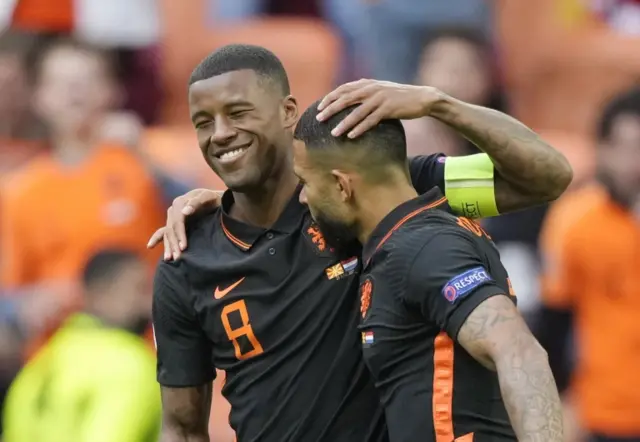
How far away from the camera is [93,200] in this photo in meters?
7.23

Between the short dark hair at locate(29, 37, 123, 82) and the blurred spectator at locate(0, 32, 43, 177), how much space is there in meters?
0.08

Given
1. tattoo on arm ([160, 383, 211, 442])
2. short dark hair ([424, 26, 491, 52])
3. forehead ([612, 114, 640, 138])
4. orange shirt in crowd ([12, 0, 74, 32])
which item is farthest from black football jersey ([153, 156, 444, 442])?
orange shirt in crowd ([12, 0, 74, 32])

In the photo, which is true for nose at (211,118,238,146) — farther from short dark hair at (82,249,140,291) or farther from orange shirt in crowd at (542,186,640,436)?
orange shirt in crowd at (542,186,640,436)

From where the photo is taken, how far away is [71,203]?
23.7 feet

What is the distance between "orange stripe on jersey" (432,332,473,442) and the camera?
3.50 metres

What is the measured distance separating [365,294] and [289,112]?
1.87 feet

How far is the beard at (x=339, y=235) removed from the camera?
3.74m

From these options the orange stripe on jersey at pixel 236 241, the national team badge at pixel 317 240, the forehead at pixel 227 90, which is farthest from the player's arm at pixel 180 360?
the forehead at pixel 227 90

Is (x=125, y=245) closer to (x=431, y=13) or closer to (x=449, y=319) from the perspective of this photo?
(x=431, y=13)

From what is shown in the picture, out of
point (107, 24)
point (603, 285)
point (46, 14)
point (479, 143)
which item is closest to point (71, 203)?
point (107, 24)

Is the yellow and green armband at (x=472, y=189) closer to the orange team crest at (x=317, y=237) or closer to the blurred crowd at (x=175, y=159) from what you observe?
the orange team crest at (x=317, y=237)

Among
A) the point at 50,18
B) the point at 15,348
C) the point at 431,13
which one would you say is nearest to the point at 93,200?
the point at 15,348

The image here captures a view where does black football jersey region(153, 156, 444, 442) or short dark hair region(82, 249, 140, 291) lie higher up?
black football jersey region(153, 156, 444, 442)

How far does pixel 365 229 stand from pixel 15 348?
12.8ft
